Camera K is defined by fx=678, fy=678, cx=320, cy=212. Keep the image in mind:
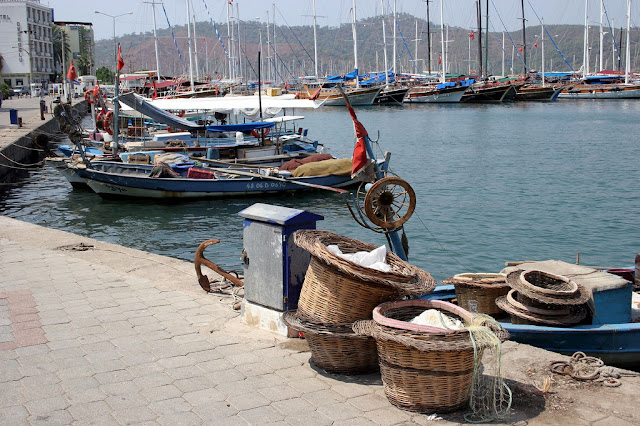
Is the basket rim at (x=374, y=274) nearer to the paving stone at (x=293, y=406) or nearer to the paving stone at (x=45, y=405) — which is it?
the paving stone at (x=293, y=406)

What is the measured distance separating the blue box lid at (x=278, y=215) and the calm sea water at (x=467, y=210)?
316 inches

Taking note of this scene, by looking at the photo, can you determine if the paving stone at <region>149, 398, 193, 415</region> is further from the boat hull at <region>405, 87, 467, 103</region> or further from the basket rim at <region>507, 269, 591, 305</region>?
the boat hull at <region>405, 87, 467, 103</region>

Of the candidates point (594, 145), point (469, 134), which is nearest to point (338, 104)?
point (469, 134)

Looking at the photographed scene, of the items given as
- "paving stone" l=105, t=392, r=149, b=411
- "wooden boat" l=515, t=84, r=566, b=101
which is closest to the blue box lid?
"paving stone" l=105, t=392, r=149, b=411

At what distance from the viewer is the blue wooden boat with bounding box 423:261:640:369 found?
278 inches

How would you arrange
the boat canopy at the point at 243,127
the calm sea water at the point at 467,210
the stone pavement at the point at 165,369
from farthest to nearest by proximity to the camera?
the boat canopy at the point at 243,127 < the calm sea water at the point at 467,210 < the stone pavement at the point at 165,369

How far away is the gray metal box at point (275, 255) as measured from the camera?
586cm

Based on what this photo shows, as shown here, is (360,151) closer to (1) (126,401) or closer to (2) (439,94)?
(1) (126,401)

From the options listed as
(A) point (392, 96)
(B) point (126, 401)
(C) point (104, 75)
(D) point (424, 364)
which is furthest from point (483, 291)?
(C) point (104, 75)

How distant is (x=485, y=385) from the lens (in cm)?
484

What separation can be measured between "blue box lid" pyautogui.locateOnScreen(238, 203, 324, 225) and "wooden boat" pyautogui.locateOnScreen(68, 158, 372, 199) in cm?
1542

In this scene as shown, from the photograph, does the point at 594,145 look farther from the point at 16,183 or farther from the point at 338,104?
the point at 338,104

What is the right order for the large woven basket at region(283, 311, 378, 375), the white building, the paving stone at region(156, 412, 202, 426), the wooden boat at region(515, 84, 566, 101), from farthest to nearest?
the white building
the wooden boat at region(515, 84, 566, 101)
the large woven basket at region(283, 311, 378, 375)
the paving stone at region(156, 412, 202, 426)

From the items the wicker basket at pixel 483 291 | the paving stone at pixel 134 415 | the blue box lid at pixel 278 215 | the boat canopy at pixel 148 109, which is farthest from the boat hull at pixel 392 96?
the paving stone at pixel 134 415
